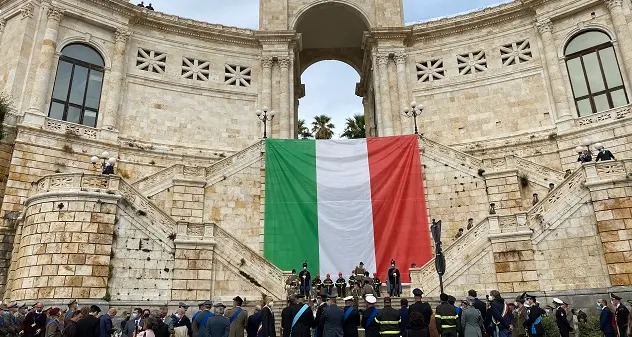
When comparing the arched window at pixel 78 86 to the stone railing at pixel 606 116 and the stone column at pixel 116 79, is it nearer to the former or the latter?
the stone column at pixel 116 79

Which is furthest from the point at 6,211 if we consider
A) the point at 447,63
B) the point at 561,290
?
the point at 447,63

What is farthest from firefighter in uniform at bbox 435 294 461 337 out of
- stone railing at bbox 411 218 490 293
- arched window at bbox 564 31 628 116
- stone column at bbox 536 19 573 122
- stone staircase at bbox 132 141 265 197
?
arched window at bbox 564 31 628 116

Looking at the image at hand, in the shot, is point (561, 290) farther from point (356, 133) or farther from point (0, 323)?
point (356, 133)

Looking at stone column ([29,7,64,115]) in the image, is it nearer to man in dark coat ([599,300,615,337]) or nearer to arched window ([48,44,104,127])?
arched window ([48,44,104,127])

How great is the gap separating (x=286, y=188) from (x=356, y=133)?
22.0 meters

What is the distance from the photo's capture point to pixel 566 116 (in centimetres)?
2595

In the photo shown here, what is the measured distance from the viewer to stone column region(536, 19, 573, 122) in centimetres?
2628

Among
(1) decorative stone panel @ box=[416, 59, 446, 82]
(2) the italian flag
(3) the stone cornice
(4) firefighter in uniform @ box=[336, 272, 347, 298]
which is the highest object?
(3) the stone cornice

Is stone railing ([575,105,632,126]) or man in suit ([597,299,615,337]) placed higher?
stone railing ([575,105,632,126])

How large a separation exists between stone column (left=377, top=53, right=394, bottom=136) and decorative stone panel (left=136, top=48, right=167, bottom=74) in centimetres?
1378

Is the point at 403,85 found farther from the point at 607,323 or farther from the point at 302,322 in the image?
the point at 302,322

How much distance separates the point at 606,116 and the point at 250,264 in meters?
20.1

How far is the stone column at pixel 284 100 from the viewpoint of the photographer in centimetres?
2912

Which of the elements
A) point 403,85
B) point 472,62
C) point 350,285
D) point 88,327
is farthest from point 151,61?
point 88,327
